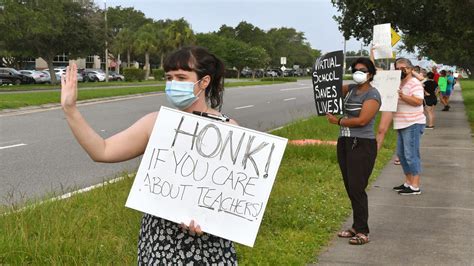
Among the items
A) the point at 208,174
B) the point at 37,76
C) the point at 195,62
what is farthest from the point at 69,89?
the point at 37,76

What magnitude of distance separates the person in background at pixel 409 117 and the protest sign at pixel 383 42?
2.28m

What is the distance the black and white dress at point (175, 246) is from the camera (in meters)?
2.63

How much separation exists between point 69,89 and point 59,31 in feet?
126

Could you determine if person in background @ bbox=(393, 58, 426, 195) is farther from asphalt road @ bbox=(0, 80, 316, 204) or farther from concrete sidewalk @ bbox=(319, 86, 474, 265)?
asphalt road @ bbox=(0, 80, 316, 204)

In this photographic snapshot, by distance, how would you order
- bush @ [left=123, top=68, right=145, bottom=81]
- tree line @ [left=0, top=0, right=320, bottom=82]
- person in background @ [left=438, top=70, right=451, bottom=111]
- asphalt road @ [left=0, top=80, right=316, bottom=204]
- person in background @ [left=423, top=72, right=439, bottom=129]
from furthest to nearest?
bush @ [left=123, top=68, right=145, bottom=81]
tree line @ [left=0, top=0, right=320, bottom=82]
person in background @ [left=438, top=70, right=451, bottom=111]
person in background @ [left=423, top=72, right=439, bottom=129]
asphalt road @ [left=0, top=80, right=316, bottom=204]

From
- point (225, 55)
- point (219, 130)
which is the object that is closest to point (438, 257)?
point (219, 130)

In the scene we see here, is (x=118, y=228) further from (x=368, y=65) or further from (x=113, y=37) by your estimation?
(x=113, y=37)

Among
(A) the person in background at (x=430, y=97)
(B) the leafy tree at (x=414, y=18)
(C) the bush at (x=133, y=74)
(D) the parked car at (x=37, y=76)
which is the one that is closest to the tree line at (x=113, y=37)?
(D) the parked car at (x=37, y=76)

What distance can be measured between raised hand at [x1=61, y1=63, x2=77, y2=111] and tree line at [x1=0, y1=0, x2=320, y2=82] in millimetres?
2324

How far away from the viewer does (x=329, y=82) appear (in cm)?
596

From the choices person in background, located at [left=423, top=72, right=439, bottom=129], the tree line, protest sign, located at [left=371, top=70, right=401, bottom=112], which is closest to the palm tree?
the tree line

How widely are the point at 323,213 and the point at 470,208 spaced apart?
1.90 metres

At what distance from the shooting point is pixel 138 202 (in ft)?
8.45

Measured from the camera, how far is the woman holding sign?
8.43ft
